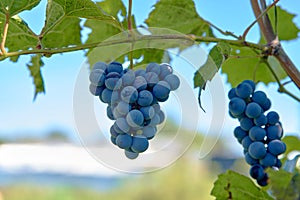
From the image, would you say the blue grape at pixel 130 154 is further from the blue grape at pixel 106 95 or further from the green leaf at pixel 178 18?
the green leaf at pixel 178 18

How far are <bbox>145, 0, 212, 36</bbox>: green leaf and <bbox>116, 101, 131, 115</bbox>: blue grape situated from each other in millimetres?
231

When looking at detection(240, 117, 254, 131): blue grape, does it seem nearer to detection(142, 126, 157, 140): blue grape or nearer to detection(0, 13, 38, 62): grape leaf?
detection(142, 126, 157, 140): blue grape

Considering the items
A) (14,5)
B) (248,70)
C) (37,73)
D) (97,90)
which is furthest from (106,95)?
(248,70)

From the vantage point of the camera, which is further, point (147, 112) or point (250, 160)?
point (250, 160)

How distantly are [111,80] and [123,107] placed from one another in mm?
27

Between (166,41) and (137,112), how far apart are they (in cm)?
22

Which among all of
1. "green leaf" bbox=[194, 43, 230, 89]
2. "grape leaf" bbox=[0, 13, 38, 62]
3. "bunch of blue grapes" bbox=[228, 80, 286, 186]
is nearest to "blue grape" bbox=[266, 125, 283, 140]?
"bunch of blue grapes" bbox=[228, 80, 286, 186]

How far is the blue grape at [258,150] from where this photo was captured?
0.60 meters

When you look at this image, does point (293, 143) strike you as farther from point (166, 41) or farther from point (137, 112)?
point (137, 112)

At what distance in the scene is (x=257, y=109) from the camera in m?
0.60

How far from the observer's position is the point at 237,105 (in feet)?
2.00

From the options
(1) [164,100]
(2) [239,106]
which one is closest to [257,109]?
(2) [239,106]

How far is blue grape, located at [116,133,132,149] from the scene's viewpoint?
19.9 inches

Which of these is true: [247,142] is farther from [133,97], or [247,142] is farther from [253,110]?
[133,97]
